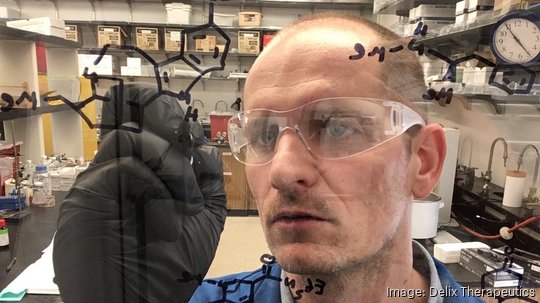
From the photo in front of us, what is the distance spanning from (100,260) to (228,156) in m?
0.30

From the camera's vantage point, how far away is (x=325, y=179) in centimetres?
53

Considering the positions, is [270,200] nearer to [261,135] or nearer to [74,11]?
[261,135]

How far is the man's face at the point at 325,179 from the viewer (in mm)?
517

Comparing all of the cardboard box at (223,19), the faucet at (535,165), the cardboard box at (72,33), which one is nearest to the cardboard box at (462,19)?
the faucet at (535,165)

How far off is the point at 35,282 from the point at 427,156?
850mm

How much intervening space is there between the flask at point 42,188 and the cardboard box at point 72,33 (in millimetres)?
331

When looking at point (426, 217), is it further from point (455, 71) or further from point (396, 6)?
point (396, 6)

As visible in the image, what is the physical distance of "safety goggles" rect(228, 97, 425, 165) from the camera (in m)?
0.53

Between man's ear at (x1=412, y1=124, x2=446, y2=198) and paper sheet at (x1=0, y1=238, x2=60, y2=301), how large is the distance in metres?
0.76

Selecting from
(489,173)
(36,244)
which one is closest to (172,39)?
(36,244)

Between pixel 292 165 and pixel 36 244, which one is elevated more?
pixel 292 165

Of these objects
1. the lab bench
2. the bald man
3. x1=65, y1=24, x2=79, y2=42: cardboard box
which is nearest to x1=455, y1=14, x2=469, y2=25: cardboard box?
the bald man

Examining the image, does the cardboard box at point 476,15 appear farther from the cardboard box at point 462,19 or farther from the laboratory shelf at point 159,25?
the laboratory shelf at point 159,25

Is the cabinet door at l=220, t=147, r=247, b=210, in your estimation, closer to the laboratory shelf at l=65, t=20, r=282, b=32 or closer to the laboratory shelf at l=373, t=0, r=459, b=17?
the laboratory shelf at l=65, t=20, r=282, b=32
